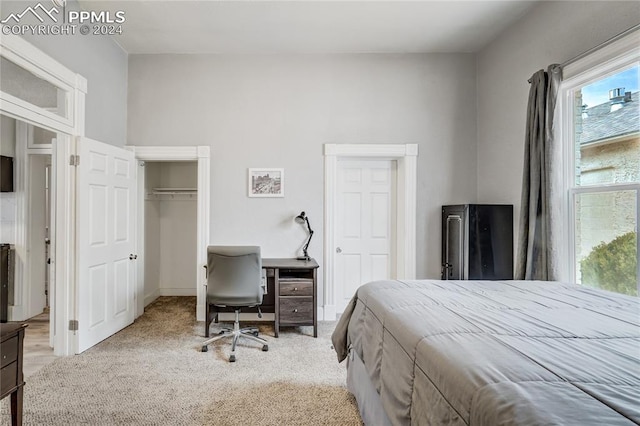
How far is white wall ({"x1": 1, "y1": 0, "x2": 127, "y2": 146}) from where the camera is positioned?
2803 millimetres

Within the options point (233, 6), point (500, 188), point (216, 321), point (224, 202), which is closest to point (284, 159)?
point (224, 202)

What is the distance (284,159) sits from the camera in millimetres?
3986

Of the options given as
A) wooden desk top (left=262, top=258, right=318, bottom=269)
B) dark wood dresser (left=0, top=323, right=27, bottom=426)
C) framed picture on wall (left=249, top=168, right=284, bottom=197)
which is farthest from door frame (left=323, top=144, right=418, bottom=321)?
dark wood dresser (left=0, top=323, right=27, bottom=426)

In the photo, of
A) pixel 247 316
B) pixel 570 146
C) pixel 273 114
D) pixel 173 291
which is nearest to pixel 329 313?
pixel 247 316

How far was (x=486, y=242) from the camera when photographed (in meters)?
3.29

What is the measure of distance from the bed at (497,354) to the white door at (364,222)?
7.07 feet

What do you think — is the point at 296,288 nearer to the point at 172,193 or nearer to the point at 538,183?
the point at 538,183

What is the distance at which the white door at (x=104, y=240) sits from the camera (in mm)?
3037

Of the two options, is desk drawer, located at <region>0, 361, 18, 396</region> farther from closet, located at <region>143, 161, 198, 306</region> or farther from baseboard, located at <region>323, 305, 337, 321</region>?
closet, located at <region>143, 161, 198, 306</region>

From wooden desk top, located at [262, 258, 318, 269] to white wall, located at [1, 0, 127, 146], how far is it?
218cm

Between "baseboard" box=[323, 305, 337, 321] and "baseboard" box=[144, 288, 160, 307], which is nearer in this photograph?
"baseboard" box=[323, 305, 337, 321]

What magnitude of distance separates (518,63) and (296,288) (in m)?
3.18

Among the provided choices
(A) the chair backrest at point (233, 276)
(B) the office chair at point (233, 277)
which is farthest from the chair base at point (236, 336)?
(A) the chair backrest at point (233, 276)

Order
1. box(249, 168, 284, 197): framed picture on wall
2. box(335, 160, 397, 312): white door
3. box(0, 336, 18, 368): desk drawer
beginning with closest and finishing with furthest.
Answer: box(0, 336, 18, 368): desk drawer
box(249, 168, 284, 197): framed picture on wall
box(335, 160, 397, 312): white door
